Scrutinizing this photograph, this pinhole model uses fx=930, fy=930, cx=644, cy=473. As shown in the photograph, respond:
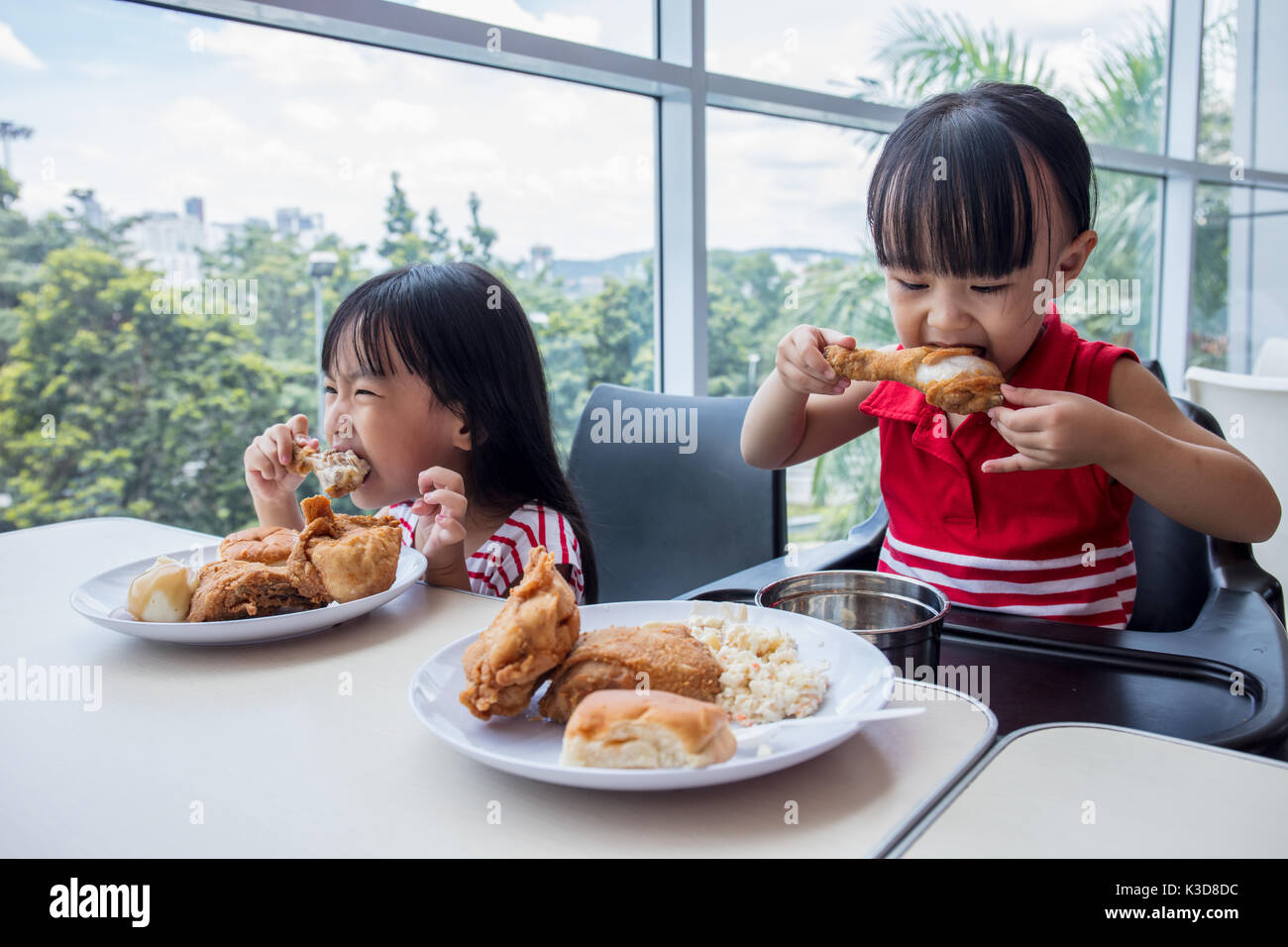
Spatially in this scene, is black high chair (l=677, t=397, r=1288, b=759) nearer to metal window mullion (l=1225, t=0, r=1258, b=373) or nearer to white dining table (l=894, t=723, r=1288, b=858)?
A: white dining table (l=894, t=723, r=1288, b=858)

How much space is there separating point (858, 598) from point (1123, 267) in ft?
13.8

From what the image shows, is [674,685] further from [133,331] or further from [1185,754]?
[133,331]

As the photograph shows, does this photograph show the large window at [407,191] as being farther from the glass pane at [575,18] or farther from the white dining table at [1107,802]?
the white dining table at [1107,802]

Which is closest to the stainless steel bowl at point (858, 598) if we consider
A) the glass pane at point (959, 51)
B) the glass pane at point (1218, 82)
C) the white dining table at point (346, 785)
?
the white dining table at point (346, 785)

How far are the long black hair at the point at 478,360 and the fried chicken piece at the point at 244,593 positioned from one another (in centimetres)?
53

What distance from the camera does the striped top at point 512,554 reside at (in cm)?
148

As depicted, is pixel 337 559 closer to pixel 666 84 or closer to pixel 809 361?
pixel 809 361

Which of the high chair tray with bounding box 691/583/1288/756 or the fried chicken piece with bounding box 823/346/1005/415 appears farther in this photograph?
the fried chicken piece with bounding box 823/346/1005/415

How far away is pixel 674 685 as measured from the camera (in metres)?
0.69

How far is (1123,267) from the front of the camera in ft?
14.8

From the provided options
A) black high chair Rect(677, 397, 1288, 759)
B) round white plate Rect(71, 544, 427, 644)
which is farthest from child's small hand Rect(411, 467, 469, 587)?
black high chair Rect(677, 397, 1288, 759)

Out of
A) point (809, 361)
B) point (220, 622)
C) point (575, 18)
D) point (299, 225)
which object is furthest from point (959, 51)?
point (220, 622)

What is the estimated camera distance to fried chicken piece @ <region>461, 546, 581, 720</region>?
67 centimetres

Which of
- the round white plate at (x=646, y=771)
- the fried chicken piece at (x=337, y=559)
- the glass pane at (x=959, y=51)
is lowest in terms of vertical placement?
the round white plate at (x=646, y=771)
